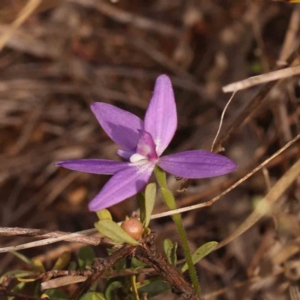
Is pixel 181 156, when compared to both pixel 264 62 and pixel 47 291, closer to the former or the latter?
pixel 47 291

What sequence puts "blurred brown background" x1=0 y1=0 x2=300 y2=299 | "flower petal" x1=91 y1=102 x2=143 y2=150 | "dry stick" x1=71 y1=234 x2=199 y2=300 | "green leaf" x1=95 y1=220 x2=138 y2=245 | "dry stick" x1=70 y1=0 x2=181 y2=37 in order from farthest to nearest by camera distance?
1. "dry stick" x1=70 y1=0 x2=181 y2=37
2. "blurred brown background" x1=0 y1=0 x2=300 y2=299
3. "flower petal" x1=91 y1=102 x2=143 y2=150
4. "dry stick" x1=71 y1=234 x2=199 y2=300
5. "green leaf" x1=95 y1=220 x2=138 y2=245

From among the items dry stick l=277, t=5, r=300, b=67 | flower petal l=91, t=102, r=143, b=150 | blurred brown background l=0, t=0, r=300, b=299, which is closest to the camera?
flower petal l=91, t=102, r=143, b=150

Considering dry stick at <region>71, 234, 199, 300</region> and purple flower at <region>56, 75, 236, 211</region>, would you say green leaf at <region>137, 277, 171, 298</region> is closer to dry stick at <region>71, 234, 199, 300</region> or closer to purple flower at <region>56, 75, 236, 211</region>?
dry stick at <region>71, 234, 199, 300</region>

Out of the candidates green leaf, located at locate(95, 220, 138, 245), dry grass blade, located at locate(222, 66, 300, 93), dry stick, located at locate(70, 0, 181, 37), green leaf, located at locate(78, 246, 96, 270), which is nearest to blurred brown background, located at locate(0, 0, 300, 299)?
dry stick, located at locate(70, 0, 181, 37)

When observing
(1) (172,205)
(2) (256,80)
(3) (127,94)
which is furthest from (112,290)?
(3) (127,94)

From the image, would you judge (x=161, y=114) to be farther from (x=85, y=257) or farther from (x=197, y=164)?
(x=85, y=257)

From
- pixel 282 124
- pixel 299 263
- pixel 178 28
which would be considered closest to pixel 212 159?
pixel 299 263

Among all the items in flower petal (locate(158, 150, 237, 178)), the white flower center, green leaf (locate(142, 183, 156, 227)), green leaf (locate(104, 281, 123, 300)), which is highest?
flower petal (locate(158, 150, 237, 178))
